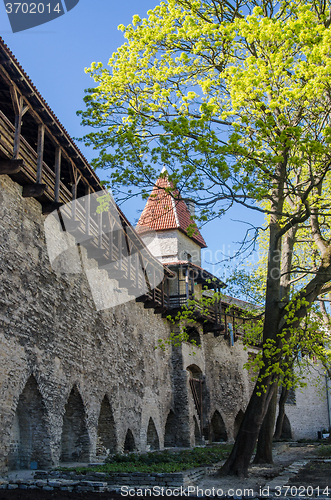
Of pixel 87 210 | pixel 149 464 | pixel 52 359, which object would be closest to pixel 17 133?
pixel 87 210

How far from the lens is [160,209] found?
25.1 m

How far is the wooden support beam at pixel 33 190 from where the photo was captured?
984cm

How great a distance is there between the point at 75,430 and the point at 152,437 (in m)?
6.30

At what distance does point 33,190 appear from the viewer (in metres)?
9.88

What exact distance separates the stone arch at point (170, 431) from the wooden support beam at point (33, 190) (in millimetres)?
13139

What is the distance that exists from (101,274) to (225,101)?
6.62 meters

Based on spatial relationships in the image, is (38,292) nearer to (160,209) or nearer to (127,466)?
(127,466)

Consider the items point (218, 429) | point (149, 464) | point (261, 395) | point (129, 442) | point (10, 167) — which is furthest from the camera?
point (218, 429)

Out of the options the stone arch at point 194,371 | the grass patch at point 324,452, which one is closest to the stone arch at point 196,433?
the stone arch at point 194,371

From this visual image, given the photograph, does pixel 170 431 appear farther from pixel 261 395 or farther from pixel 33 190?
pixel 33 190

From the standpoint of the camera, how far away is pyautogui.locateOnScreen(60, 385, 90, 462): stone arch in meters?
11.6

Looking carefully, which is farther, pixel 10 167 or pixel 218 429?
pixel 218 429

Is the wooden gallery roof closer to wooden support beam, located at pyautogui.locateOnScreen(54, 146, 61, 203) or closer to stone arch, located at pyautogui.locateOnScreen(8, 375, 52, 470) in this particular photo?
wooden support beam, located at pyautogui.locateOnScreen(54, 146, 61, 203)

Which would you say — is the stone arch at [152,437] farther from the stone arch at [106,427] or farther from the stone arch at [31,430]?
the stone arch at [31,430]
